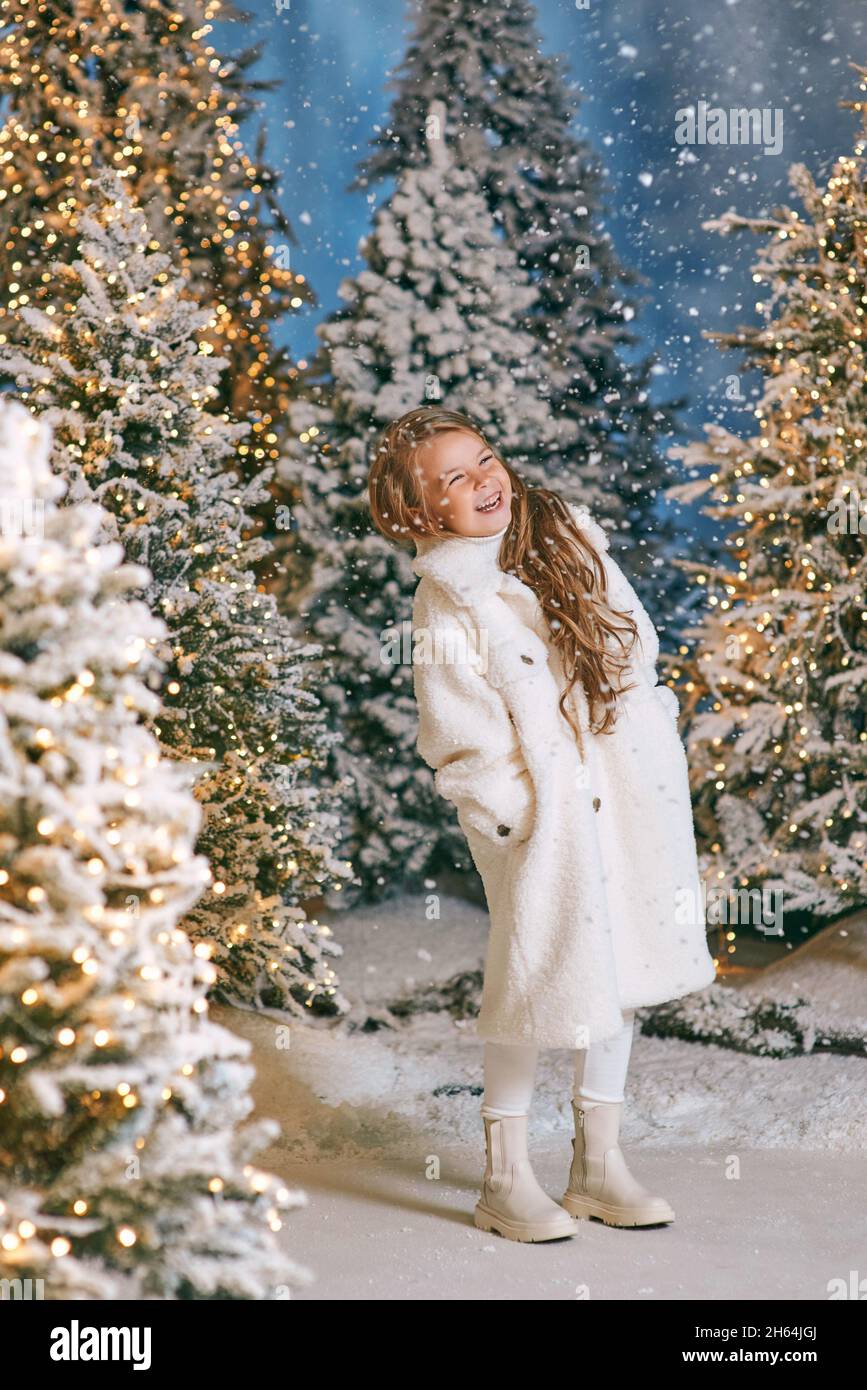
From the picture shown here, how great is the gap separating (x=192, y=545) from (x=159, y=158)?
8.21 feet

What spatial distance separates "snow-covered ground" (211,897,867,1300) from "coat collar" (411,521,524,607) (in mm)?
1466

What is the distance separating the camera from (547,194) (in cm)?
716

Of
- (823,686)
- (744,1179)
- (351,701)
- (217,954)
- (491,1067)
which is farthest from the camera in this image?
(351,701)

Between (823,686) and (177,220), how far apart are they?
11.3 feet

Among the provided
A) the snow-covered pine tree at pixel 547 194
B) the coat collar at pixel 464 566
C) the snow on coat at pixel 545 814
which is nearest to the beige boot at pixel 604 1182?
the snow on coat at pixel 545 814

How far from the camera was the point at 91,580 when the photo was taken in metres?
2.12

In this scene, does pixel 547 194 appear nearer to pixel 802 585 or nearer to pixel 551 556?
pixel 802 585

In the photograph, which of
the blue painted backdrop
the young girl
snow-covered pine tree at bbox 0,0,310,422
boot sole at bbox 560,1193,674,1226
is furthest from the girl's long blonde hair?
the blue painted backdrop

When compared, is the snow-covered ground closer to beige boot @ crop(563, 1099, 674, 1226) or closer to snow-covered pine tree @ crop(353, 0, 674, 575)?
beige boot @ crop(563, 1099, 674, 1226)

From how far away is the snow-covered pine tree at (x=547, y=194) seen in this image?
7008 millimetres

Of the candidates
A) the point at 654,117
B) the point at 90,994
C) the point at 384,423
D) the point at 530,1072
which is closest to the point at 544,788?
the point at 530,1072

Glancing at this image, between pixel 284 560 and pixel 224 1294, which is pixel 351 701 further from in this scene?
pixel 224 1294

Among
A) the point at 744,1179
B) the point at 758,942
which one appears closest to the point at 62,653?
the point at 744,1179

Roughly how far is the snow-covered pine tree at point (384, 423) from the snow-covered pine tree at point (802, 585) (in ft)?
4.44
